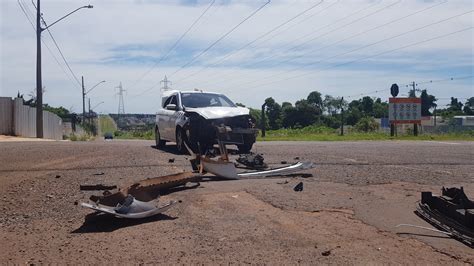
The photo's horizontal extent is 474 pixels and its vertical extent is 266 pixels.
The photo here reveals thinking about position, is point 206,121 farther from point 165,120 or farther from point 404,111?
point 404,111

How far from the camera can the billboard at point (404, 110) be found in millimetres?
40656

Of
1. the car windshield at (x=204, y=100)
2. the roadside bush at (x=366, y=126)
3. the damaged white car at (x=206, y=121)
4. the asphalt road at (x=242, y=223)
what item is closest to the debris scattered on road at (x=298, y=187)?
the asphalt road at (x=242, y=223)

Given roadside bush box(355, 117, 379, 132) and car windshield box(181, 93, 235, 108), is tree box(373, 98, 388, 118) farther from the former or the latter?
car windshield box(181, 93, 235, 108)

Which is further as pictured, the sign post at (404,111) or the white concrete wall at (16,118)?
the sign post at (404,111)

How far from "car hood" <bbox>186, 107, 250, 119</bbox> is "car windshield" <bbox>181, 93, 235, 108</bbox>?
0.59m

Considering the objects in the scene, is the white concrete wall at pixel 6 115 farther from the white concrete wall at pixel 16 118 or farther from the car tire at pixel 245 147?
the car tire at pixel 245 147

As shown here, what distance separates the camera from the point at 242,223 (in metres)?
6.29

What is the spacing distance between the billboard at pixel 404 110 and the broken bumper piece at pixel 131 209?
117 feet

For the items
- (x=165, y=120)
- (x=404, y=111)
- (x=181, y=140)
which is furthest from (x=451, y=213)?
(x=404, y=111)

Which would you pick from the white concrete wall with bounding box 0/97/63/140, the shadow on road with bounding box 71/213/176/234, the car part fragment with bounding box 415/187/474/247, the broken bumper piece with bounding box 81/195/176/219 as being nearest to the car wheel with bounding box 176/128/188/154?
the broken bumper piece with bounding box 81/195/176/219

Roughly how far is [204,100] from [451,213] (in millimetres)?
9547

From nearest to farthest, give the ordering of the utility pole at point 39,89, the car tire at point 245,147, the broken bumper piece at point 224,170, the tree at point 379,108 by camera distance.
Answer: the broken bumper piece at point 224,170
the car tire at point 245,147
the utility pole at point 39,89
the tree at point 379,108

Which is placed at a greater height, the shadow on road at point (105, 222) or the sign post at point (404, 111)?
the sign post at point (404, 111)

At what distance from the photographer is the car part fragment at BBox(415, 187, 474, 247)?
5.77 m
